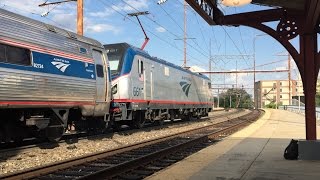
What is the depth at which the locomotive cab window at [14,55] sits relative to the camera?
1105 cm

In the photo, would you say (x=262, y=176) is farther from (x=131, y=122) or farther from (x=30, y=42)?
(x=131, y=122)

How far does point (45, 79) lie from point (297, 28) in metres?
6.99

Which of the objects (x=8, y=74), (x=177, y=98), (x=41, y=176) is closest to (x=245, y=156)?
(x=41, y=176)

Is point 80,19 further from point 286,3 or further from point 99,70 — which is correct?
point 286,3

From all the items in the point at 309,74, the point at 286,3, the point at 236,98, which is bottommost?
the point at 309,74

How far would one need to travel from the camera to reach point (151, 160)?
1136 centimetres

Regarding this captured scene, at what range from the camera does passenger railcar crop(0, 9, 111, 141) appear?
11359 millimetres

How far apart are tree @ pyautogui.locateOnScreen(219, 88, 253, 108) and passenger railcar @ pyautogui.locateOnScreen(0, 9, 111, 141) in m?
91.7

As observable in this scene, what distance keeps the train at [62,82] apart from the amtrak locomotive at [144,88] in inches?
1.7

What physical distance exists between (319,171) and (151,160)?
13.9ft

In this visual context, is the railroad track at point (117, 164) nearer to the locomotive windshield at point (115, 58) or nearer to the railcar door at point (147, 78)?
the locomotive windshield at point (115, 58)

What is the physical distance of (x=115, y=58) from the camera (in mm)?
18984

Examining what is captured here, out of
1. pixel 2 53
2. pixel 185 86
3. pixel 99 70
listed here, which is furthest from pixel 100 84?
pixel 185 86

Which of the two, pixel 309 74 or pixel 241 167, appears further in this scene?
pixel 309 74
